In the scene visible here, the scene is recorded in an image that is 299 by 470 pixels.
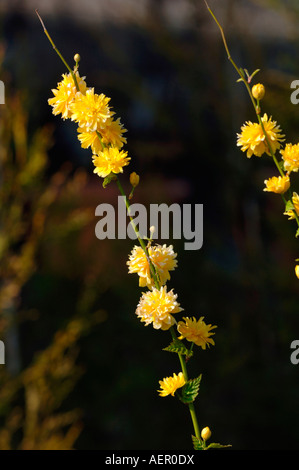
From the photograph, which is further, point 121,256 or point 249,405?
point 121,256

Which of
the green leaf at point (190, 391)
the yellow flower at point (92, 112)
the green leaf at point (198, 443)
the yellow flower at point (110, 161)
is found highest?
the yellow flower at point (92, 112)

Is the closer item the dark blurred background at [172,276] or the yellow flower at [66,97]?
the yellow flower at [66,97]

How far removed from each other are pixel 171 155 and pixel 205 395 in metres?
1.70

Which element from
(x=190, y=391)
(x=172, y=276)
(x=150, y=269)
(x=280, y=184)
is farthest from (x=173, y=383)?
(x=172, y=276)

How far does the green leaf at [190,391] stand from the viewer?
0.61m

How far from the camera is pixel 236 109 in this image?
3586 millimetres

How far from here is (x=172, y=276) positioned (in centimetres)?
343

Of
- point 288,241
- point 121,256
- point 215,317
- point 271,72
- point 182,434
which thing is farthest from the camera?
point 121,256

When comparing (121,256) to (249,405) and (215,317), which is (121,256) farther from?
(249,405)

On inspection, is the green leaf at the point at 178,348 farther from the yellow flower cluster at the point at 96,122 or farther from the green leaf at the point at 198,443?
the yellow flower cluster at the point at 96,122

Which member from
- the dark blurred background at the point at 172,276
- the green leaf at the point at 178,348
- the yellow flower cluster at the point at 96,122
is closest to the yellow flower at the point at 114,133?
the yellow flower cluster at the point at 96,122

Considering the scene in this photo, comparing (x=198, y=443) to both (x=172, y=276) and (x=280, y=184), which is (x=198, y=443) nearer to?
(x=280, y=184)

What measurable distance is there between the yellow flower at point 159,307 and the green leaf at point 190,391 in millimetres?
68

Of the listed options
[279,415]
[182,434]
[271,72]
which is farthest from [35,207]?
[279,415]
